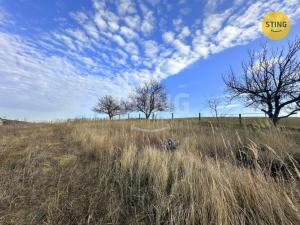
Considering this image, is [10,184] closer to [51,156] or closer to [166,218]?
[51,156]

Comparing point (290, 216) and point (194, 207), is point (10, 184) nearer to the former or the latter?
point (194, 207)

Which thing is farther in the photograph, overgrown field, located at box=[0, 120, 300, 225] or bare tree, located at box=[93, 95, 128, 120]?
bare tree, located at box=[93, 95, 128, 120]

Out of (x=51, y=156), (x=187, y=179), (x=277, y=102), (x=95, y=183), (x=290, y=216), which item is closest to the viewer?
(x=290, y=216)

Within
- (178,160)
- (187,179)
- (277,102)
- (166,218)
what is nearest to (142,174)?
(178,160)

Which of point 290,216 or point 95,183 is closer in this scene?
point 290,216

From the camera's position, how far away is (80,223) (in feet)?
6.37

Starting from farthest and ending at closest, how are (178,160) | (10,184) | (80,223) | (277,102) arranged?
(277,102) → (178,160) → (10,184) → (80,223)

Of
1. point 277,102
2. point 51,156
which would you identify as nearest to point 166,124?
point 51,156

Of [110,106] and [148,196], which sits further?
[110,106]

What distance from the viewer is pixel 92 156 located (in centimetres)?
490

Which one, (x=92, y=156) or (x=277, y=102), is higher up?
(x=277, y=102)

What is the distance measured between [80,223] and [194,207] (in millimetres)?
1150

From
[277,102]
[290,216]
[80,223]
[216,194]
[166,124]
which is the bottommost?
[80,223]

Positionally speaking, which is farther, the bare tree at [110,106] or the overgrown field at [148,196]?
the bare tree at [110,106]
